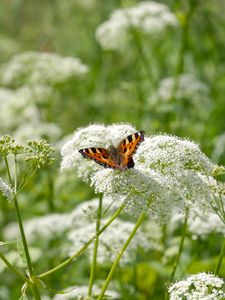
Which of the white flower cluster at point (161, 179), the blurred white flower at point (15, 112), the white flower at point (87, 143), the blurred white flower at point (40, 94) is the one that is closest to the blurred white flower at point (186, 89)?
the blurred white flower at point (40, 94)

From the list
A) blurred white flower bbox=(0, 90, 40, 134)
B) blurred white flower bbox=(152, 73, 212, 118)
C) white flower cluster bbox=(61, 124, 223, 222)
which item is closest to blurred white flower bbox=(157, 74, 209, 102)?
blurred white flower bbox=(152, 73, 212, 118)

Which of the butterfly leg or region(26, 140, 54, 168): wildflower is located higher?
region(26, 140, 54, 168): wildflower

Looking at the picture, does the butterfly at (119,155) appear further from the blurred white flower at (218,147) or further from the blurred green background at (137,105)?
the blurred white flower at (218,147)

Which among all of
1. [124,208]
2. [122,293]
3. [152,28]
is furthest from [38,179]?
[124,208]

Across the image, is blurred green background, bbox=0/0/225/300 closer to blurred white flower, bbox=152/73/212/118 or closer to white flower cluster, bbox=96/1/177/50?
blurred white flower, bbox=152/73/212/118

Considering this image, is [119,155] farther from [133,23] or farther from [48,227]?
[133,23]

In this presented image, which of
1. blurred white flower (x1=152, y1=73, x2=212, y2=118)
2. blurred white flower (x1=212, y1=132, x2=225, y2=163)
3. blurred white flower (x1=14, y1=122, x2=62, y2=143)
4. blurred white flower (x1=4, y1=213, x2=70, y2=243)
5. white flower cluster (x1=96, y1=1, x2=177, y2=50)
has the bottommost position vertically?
blurred white flower (x1=4, y1=213, x2=70, y2=243)

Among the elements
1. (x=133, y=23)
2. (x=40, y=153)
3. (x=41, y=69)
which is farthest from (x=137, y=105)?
(x=40, y=153)
